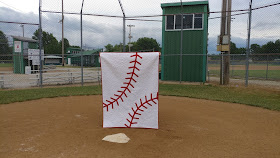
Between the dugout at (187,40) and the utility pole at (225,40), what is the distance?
59.9 inches

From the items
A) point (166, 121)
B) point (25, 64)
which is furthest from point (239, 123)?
point (25, 64)

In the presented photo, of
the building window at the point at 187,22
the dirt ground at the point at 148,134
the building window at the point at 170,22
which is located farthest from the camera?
the building window at the point at 170,22

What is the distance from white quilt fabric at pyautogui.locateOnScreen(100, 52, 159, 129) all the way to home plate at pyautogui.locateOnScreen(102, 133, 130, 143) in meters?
0.51

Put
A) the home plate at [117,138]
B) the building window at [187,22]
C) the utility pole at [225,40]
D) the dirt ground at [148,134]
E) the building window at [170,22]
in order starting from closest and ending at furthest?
the dirt ground at [148,134] < the home plate at [117,138] < the utility pole at [225,40] < the building window at [187,22] < the building window at [170,22]

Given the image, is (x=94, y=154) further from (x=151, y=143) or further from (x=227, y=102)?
(x=227, y=102)

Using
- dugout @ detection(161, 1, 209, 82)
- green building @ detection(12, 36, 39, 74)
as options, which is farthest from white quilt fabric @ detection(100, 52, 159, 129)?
green building @ detection(12, 36, 39, 74)

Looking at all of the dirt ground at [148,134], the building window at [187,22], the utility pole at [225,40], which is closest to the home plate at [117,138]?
the dirt ground at [148,134]

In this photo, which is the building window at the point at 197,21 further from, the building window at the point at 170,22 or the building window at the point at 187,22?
the building window at the point at 170,22

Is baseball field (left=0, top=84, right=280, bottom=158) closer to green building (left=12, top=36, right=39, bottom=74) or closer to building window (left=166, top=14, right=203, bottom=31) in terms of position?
building window (left=166, top=14, right=203, bottom=31)

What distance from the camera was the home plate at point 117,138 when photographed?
3.42 m

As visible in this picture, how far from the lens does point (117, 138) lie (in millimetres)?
3521

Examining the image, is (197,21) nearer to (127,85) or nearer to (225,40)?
(225,40)

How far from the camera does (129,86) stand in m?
4.12

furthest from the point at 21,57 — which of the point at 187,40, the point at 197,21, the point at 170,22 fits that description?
the point at 197,21
